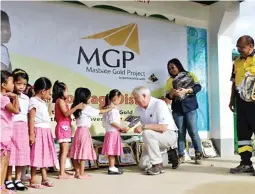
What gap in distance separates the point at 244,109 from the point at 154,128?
1048 mm

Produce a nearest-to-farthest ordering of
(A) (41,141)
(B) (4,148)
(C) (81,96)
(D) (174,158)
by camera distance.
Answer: (B) (4,148), (A) (41,141), (C) (81,96), (D) (174,158)

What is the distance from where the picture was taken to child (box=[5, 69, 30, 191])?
3.27 meters

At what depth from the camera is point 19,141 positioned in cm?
328

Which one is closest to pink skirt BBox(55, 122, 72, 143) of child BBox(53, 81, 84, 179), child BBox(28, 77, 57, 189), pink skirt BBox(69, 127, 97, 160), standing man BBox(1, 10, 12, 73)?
child BBox(53, 81, 84, 179)

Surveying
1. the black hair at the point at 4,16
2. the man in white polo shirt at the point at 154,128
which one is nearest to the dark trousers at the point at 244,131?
the man in white polo shirt at the point at 154,128

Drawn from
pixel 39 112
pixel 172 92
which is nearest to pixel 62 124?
pixel 39 112

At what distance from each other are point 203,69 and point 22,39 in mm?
3040

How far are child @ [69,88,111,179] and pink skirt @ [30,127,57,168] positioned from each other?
426 mm

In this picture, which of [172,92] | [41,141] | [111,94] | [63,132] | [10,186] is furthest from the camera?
[172,92]

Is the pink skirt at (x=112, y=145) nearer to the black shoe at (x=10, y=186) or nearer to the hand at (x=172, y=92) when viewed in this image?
the hand at (x=172, y=92)

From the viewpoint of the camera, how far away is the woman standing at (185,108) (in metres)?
4.88

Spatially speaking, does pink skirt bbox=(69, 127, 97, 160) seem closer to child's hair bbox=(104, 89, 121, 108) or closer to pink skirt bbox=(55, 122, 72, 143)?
pink skirt bbox=(55, 122, 72, 143)

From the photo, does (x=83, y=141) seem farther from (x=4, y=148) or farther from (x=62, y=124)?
(x=4, y=148)

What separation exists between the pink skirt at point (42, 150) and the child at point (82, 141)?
426 millimetres
